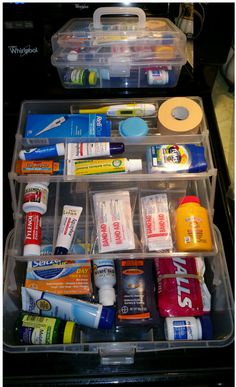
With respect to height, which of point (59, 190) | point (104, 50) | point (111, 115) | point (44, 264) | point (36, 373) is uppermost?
point (104, 50)

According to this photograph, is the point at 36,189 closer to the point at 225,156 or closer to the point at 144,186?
the point at 144,186

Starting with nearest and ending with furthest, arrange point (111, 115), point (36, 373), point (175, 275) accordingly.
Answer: point (36, 373)
point (175, 275)
point (111, 115)

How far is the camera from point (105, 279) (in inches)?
32.1

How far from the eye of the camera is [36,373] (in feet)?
2.32

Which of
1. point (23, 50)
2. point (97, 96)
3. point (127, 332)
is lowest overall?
point (127, 332)

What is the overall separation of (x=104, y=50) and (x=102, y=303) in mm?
534

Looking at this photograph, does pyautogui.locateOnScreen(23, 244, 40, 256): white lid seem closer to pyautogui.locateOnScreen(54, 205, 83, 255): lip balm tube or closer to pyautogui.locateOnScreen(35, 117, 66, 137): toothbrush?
pyautogui.locateOnScreen(54, 205, 83, 255): lip balm tube

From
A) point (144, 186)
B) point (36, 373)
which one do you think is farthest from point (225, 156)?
point (36, 373)

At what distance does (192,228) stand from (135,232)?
0.48ft

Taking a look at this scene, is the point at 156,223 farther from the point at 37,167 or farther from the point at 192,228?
the point at 37,167

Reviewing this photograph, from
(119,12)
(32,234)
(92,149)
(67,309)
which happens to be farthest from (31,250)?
(119,12)

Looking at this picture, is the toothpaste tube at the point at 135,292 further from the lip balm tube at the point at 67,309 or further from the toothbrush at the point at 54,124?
the toothbrush at the point at 54,124

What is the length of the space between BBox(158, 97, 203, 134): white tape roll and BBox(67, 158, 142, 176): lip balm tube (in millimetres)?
105

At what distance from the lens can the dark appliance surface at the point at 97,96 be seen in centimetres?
70
